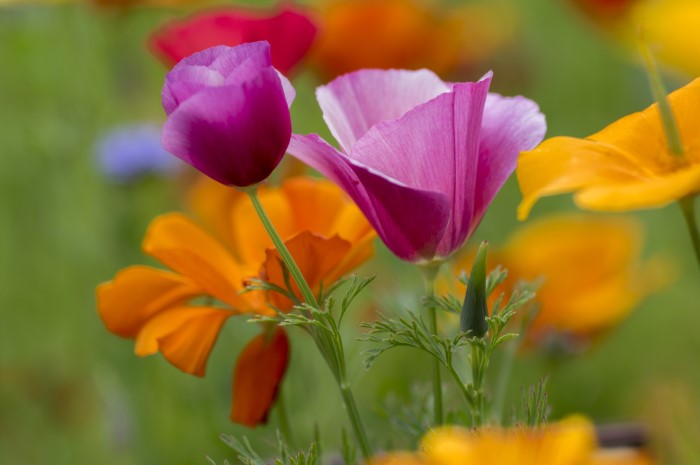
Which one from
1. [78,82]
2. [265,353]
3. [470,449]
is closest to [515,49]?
[78,82]

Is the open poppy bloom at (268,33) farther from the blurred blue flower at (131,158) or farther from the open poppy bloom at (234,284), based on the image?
the blurred blue flower at (131,158)

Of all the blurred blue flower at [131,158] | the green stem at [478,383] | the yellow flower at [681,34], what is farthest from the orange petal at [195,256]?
the blurred blue flower at [131,158]

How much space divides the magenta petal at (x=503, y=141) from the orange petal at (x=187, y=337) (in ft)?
0.39

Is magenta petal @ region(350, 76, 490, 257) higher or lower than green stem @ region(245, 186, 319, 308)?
higher

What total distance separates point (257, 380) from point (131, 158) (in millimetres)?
764

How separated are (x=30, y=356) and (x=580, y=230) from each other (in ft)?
2.03

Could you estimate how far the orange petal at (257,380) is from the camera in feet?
1.43

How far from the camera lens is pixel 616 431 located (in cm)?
62

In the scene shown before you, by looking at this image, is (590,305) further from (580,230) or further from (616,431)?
(616,431)

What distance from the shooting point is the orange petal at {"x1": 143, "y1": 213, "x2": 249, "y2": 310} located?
1.46 ft

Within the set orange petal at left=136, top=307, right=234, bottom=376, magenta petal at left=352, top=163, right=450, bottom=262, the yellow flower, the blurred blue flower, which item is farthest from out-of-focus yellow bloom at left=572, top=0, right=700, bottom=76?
the blurred blue flower

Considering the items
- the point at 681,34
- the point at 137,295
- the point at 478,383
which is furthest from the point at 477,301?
the point at 681,34

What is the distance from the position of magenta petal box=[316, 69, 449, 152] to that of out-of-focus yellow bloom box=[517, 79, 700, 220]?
3.0 inches

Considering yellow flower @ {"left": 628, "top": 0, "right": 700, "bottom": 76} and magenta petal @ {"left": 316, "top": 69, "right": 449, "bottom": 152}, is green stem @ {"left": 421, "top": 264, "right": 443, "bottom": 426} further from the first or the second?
yellow flower @ {"left": 628, "top": 0, "right": 700, "bottom": 76}
